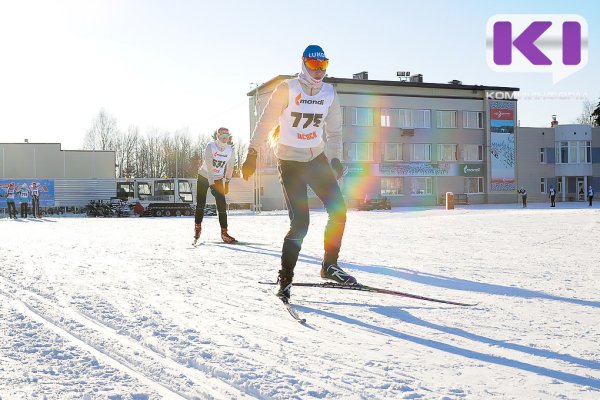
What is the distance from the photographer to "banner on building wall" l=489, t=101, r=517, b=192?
176 ft

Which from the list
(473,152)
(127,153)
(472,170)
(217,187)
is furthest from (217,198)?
(127,153)

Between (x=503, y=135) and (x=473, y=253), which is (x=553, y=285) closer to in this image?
(x=473, y=253)

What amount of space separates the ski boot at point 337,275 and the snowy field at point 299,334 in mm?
173

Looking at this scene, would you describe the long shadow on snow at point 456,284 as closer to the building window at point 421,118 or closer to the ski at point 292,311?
the ski at point 292,311

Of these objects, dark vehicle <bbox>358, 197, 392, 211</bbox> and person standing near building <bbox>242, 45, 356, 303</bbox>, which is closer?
person standing near building <bbox>242, 45, 356, 303</bbox>

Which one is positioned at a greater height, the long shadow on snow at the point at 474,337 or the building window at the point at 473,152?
the building window at the point at 473,152

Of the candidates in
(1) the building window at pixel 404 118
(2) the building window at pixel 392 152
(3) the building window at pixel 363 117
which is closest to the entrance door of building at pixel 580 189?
(1) the building window at pixel 404 118

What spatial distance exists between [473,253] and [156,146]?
249 ft

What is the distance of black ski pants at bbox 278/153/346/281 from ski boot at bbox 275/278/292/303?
4cm

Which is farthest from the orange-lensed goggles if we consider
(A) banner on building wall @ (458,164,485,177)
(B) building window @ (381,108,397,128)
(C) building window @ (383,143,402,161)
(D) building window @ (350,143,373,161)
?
(A) banner on building wall @ (458,164,485,177)

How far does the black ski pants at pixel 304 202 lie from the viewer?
4.75m

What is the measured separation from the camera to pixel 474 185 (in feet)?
174

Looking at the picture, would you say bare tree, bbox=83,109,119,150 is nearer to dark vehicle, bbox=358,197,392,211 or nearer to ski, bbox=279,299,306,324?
dark vehicle, bbox=358,197,392,211

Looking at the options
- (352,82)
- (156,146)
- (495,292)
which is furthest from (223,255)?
(156,146)
